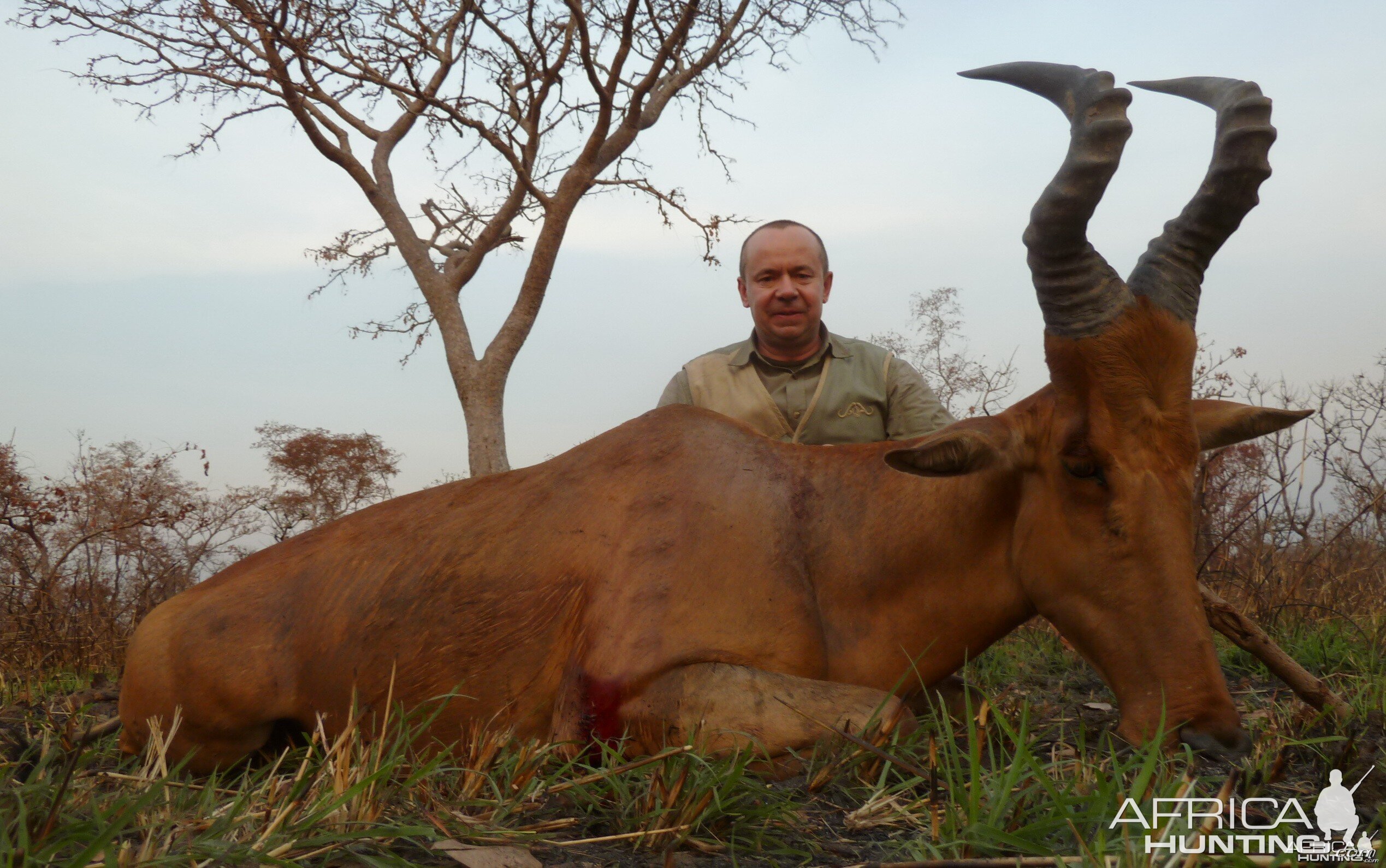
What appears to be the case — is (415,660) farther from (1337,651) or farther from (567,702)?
(1337,651)

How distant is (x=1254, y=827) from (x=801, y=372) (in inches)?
166

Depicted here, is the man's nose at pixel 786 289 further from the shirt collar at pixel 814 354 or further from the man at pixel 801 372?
the shirt collar at pixel 814 354

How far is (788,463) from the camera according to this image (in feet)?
13.4

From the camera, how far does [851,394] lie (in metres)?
6.12

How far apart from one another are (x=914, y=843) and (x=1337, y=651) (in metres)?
4.07

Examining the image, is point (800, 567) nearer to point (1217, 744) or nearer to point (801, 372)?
point (1217, 744)

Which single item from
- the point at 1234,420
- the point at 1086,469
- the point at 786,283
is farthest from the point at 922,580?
the point at 786,283

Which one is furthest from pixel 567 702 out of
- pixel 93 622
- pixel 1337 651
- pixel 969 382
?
pixel 969 382

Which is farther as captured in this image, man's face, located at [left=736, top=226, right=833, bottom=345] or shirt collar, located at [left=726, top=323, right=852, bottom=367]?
shirt collar, located at [left=726, top=323, right=852, bottom=367]

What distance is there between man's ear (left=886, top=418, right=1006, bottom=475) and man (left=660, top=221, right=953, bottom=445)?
2.35 meters

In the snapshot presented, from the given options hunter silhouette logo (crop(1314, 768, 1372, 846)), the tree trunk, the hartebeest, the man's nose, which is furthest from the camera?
the tree trunk

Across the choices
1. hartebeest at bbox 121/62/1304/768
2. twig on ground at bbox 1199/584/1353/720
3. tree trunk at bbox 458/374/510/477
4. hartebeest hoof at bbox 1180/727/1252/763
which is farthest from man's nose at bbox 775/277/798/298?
tree trunk at bbox 458/374/510/477

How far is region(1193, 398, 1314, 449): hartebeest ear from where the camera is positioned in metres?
3.75

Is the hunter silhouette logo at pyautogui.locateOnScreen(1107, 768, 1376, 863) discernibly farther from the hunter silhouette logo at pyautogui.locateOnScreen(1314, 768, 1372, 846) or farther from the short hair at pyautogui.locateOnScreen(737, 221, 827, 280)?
the short hair at pyautogui.locateOnScreen(737, 221, 827, 280)
